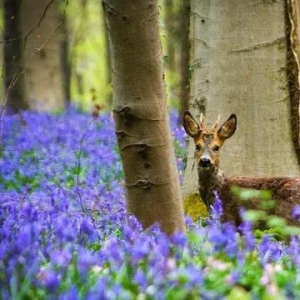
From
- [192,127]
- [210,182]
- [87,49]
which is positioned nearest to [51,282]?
[192,127]

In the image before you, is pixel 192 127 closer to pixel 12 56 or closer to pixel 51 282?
pixel 51 282

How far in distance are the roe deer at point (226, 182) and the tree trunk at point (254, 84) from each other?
27.8 inches

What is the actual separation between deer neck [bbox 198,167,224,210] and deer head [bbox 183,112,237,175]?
0.18 ft

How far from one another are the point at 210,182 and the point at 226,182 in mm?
144

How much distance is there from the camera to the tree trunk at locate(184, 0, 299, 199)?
7191mm

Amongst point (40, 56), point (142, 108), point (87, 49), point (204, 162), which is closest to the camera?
point (142, 108)

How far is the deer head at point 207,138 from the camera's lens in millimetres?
6324

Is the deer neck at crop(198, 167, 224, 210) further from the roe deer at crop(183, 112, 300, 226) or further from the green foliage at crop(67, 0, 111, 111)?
the green foliage at crop(67, 0, 111, 111)

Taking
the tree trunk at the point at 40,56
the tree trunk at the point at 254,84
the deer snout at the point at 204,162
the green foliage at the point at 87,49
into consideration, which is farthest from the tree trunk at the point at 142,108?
the green foliage at the point at 87,49

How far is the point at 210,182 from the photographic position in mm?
6520

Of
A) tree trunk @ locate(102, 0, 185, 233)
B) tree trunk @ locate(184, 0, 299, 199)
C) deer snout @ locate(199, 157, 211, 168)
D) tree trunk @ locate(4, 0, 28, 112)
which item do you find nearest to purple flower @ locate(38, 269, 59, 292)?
tree trunk @ locate(102, 0, 185, 233)

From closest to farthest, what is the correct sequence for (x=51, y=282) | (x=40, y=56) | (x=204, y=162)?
(x=51, y=282), (x=204, y=162), (x=40, y=56)

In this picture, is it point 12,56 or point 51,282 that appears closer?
point 51,282

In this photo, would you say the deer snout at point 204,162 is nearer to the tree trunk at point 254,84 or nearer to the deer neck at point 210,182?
the deer neck at point 210,182
